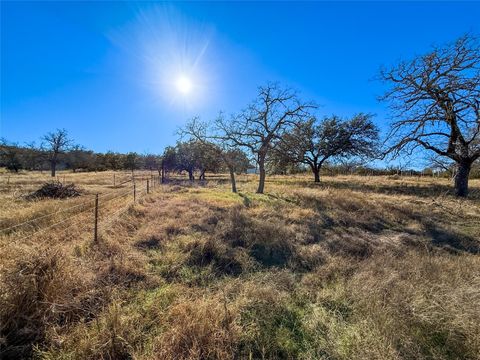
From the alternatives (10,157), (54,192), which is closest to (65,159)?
(10,157)

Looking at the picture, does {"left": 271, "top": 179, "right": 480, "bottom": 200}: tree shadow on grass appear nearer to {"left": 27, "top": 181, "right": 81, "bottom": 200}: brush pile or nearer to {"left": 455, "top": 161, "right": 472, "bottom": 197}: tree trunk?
{"left": 455, "top": 161, "right": 472, "bottom": 197}: tree trunk

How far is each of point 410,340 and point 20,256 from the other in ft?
16.7

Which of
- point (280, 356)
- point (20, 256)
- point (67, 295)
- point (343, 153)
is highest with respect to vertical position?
point (343, 153)

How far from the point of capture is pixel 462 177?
1514cm

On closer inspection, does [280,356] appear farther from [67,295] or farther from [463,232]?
[463,232]

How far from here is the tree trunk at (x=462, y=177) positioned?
49.4 feet

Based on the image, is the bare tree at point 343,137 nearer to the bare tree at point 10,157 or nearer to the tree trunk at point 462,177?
the tree trunk at point 462,177

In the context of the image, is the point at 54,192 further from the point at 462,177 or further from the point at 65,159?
the point at 65,159

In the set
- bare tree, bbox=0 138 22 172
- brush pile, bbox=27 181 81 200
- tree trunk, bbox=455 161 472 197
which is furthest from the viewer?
bare tree, bbox=0 138 22 172

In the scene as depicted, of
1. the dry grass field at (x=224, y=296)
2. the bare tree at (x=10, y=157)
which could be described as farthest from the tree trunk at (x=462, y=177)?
the bare tree at (x=10, y=157)

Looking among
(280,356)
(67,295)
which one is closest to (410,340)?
(280,356)

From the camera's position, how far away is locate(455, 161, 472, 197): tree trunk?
1505 centimetres

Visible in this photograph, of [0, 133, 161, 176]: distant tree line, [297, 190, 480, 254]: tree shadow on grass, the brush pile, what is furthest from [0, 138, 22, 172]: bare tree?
[297, 190, 480, 254]: tree shadow on grass

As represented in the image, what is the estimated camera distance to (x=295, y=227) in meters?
7.84
